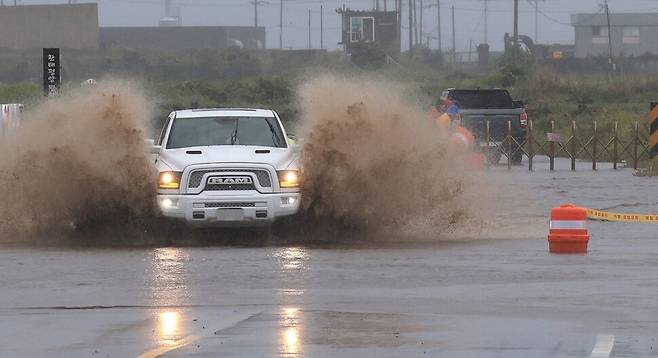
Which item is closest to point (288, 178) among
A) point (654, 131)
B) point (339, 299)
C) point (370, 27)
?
point (339, 299)

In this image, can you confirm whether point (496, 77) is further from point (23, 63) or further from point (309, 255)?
point (309, 255)

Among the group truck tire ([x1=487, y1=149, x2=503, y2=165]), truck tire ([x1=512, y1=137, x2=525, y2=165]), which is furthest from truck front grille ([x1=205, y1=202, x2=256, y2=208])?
truck tire ([x1=512, y1=137, x2=525, y2=165])

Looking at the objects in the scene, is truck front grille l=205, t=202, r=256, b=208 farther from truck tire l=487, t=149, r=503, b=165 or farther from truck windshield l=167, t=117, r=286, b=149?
truck tire l=487, t=149, r=503, b=165

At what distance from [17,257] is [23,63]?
7135cm

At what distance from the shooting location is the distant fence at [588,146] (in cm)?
3975

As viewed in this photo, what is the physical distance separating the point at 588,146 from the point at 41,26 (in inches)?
2322

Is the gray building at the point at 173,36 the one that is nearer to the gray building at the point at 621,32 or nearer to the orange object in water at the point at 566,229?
the gray building at the point at 621,32


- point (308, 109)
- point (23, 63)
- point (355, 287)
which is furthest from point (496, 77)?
point (355, 287)

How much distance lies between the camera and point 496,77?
91.2 meters

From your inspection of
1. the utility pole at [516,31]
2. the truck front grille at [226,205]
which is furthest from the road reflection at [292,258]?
the utility pole at [516,31]

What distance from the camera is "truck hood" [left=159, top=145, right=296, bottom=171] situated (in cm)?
1936

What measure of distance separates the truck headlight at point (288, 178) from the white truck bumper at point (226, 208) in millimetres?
229

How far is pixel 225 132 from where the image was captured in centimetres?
2062

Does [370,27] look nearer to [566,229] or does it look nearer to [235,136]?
[235,136]
